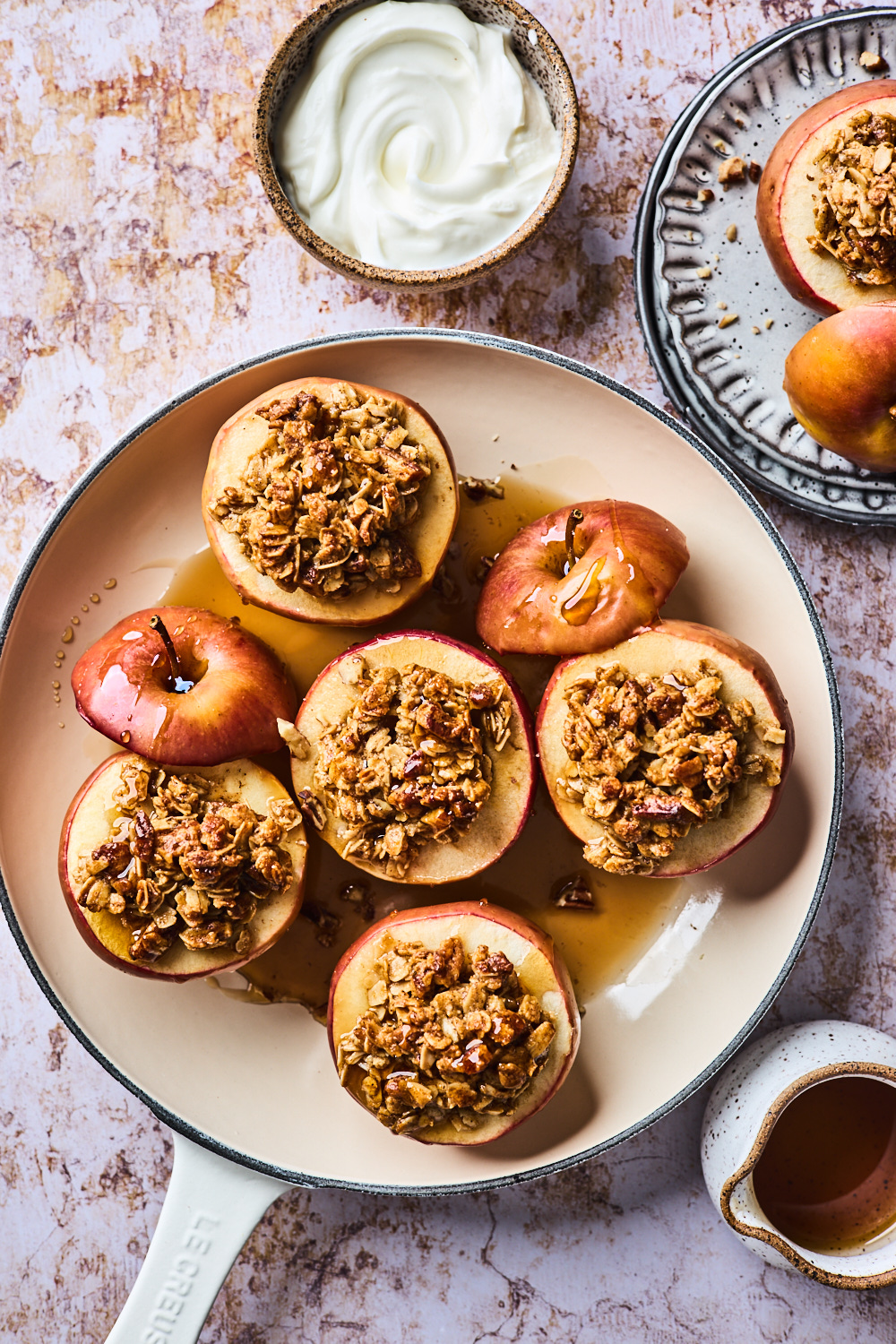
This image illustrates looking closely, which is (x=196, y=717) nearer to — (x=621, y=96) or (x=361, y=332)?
(x=361, y=332)

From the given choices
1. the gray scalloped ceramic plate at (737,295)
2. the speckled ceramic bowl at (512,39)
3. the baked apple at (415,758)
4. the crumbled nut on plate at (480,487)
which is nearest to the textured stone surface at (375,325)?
the gray scalloped ceramic plate at (737,295)

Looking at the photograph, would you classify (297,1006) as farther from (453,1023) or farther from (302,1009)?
(453,1023)

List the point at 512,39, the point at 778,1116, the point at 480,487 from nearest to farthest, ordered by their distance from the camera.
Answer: the point at 778,1116
the point at 512,39
the point at 480,487

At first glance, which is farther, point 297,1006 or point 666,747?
point 297,1006

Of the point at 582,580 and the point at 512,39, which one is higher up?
the point at 512,39

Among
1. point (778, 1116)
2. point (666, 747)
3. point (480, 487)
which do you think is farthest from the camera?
point (480, 487)

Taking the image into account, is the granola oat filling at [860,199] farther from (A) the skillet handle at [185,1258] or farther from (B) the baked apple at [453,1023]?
(A) the skillet handle at [185,1258]

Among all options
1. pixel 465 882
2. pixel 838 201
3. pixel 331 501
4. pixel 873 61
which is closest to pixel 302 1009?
pixel 465 882

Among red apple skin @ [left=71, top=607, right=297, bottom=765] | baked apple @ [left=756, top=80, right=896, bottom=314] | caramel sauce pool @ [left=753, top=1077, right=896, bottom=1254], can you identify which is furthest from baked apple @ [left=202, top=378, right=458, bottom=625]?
caramel sauce pool @ [left=753, top=1077, right=896, bottom=1254]

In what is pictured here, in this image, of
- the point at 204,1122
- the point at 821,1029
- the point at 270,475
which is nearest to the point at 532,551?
the point at 270,475
